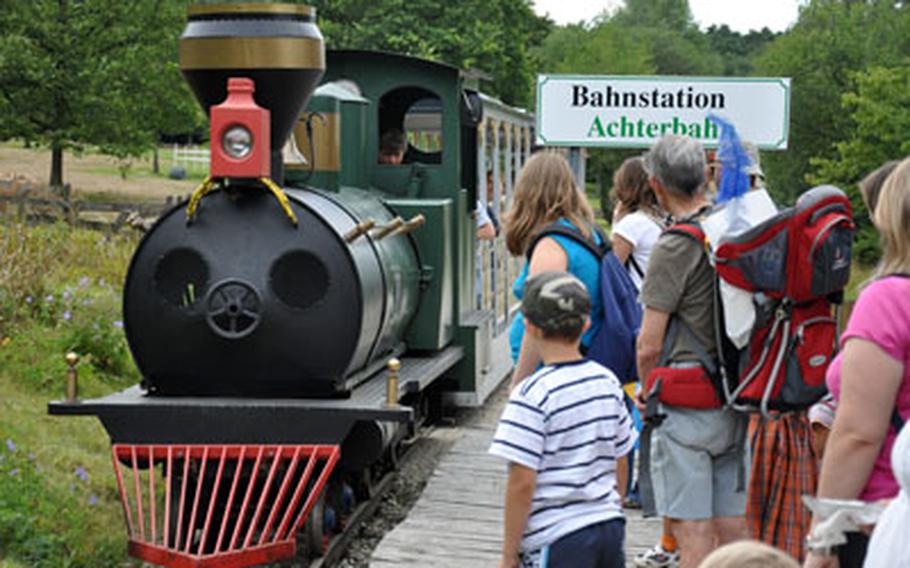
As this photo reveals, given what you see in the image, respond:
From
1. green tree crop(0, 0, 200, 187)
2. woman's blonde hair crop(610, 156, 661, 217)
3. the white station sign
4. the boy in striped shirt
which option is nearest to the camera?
the boy in striped shirt

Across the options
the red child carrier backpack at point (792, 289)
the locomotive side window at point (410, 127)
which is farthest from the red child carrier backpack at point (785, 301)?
the locomotive side window at point (410, 127)

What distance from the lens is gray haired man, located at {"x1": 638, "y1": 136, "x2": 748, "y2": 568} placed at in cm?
447

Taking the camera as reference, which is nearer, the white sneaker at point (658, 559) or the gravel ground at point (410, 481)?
the white sneaker at point (658, 559)

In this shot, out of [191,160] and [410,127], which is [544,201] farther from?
[191,160]

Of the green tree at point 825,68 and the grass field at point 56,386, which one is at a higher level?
the green tree at point 825,68

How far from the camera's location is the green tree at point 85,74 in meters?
29.9

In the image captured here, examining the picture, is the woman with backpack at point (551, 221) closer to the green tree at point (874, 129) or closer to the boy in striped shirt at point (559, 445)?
the boy in striped shirt at point (559, 445)

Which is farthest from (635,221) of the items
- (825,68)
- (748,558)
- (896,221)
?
(825,68)

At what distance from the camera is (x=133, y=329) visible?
6371 mm

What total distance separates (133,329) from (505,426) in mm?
3199

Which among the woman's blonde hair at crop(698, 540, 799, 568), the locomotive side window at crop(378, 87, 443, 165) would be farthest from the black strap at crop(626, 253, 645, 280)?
the woman's blonde hair at crop(698, 540, 799, 568)

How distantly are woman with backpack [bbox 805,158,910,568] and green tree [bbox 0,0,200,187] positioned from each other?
27870mm

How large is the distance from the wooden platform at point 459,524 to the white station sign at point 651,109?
1.99m

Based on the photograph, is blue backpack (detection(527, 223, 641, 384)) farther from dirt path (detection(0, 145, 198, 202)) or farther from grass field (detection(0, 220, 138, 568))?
dirt path (detection(0, 145, 198, 202))
